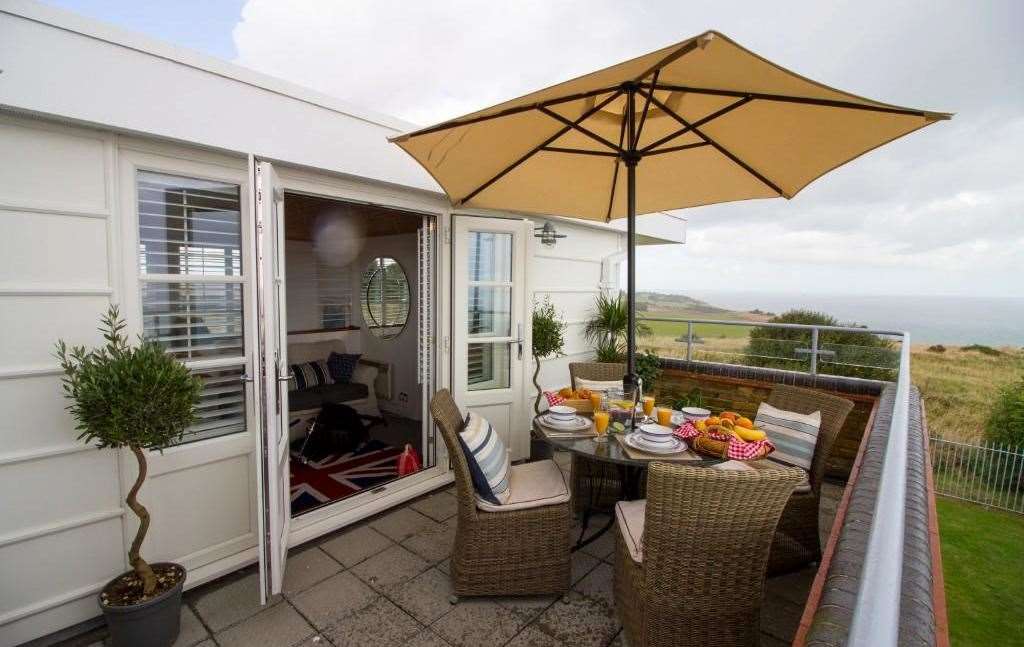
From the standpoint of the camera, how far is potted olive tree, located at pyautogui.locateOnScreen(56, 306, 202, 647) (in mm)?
1868

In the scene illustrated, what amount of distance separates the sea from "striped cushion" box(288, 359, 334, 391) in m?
18.1

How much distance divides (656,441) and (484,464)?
850 mm

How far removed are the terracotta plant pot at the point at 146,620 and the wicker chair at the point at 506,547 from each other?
49.1 inches

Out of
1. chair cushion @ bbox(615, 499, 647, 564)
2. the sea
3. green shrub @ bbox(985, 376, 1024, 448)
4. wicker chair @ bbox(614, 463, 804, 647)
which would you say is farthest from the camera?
the sea

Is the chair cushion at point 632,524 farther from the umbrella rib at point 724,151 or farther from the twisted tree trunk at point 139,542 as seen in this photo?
the twisted tree trunk at point 139,542

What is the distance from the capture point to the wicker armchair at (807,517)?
2.52m

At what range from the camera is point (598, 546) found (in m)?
2.85

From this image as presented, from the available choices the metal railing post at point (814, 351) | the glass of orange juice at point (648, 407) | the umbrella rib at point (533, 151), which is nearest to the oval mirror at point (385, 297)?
the umbrella rib at point (533, 151)

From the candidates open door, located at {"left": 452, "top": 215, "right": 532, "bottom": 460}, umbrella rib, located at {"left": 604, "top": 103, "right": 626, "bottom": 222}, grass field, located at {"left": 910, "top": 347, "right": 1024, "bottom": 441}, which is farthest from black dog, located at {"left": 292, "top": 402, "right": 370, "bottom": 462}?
grass field, located at {"left": 910, "top": 347, "right": 1024, "bottom": 441}

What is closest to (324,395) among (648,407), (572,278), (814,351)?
(572,278)

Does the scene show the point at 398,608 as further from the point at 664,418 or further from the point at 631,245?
the point at 631,245

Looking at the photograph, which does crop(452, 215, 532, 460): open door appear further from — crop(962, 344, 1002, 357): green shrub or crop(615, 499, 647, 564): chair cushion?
crop(962, 344, 1002, 357): green shrub

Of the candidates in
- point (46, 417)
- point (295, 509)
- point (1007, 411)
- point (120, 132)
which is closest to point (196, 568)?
point (295, 509)

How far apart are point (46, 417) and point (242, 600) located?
1245mm
